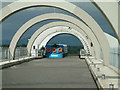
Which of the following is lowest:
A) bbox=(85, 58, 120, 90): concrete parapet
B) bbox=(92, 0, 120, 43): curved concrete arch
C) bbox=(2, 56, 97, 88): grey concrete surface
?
bbox=(2, 56, 97, 88): grey concrete surface

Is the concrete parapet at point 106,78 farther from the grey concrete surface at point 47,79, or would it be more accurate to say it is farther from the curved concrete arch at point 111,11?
the curved concrete arch at point 111,11

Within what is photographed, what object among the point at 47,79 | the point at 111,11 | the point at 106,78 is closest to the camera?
the point at 111,11

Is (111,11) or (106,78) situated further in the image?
(106,78)

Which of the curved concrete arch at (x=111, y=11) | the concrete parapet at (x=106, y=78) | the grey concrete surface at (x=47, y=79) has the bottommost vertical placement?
the grey concrete surface at (x=47, y=79)

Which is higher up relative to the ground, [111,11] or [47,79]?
[111,11]

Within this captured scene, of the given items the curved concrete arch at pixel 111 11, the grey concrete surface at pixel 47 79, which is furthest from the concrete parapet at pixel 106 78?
the curved concrete arch at pixel 111 11

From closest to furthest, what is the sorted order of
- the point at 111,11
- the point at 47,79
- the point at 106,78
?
the point at 111,11
the point at 106,78
the point at 47,79

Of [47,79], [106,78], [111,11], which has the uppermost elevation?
[111,11]

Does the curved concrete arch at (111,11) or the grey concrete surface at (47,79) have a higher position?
the curved concrete arch at (111,11)

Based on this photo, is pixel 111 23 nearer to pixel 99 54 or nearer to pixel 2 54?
pixel 2 54

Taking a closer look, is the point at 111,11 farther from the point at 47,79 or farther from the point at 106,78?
the point at 47,79

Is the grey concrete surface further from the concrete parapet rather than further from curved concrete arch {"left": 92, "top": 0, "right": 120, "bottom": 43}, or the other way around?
curved concrete arch {"left": 92, "top": 0, "right": 120, "bottom": 43}

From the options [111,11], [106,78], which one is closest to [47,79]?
[106,78]

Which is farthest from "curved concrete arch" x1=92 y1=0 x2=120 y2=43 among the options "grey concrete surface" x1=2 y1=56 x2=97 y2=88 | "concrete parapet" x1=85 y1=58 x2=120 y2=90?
"grey concrete surface" x1=2 y1=56 x2=97 y2=88
